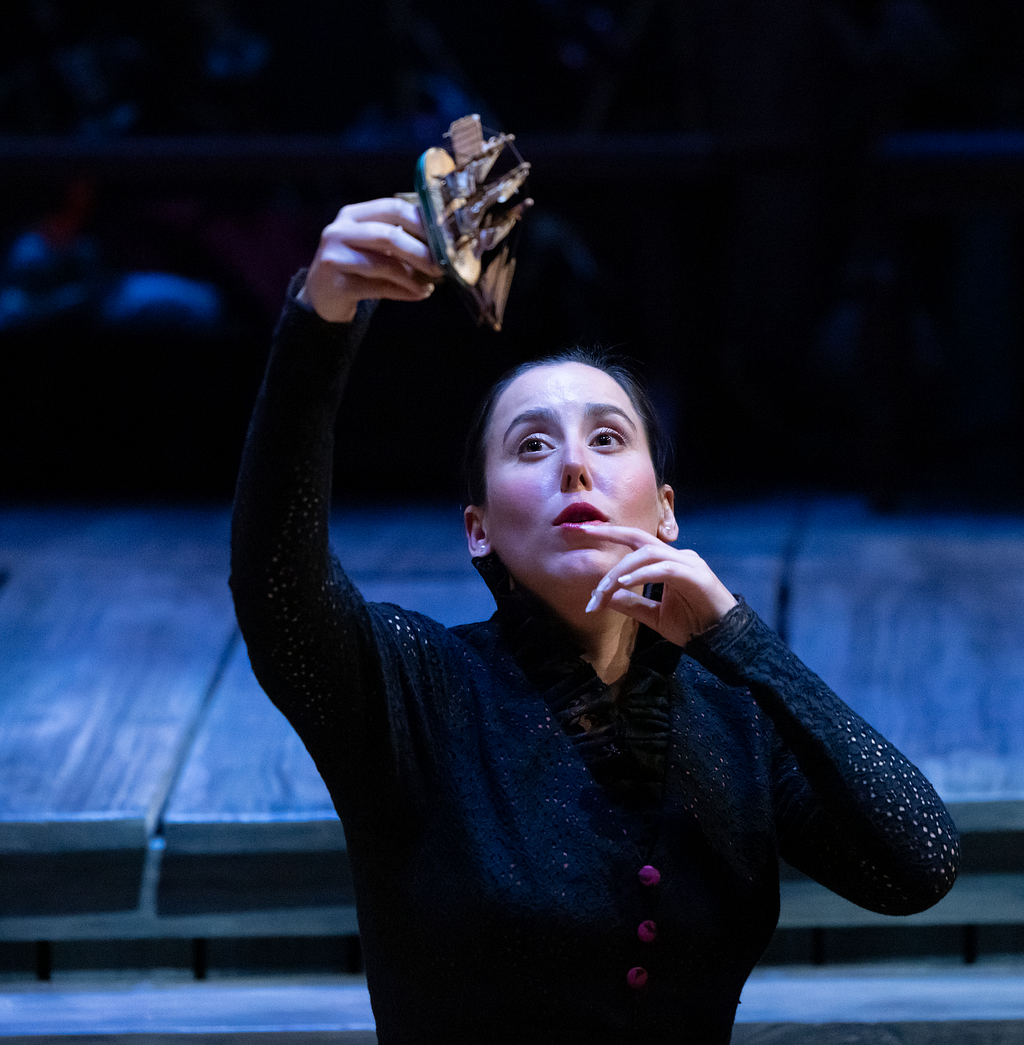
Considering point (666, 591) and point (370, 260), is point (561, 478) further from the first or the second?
point (370, 260)

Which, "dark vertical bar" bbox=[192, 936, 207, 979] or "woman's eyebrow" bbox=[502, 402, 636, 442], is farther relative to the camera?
"dark vertical bar" bbox=[192, 936, 207, 979]

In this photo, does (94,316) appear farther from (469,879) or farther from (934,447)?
(469,879)

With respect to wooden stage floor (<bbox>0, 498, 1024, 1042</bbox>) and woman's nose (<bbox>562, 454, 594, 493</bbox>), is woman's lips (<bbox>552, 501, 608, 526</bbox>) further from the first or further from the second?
wooden stage floor (<bbox>0, 498, 1024, 1042</bbox>)

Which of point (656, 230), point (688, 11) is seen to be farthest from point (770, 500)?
point (688, 11)

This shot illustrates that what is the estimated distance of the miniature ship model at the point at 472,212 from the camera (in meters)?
0.98

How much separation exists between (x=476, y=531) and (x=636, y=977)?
1.44ft

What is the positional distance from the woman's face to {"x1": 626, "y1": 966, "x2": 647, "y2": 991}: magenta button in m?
0.32

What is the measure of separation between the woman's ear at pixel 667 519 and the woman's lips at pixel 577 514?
6.4 inches

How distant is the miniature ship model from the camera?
98 centimetres

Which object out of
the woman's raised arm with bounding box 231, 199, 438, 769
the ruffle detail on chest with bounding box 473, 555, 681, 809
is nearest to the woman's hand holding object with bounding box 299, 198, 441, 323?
the woman's raised arm with bounding box 231, 199, 438, 769

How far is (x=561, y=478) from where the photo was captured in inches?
47.5

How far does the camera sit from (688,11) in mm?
3111

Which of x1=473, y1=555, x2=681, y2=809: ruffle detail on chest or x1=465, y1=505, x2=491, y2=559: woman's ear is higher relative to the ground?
x1=465, y1=505, x2=491, y2=559: woman's ear

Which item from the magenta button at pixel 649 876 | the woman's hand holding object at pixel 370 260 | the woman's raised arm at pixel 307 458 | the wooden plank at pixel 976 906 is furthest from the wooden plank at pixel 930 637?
Result: the woman's hand holding object at pixel 370 260
